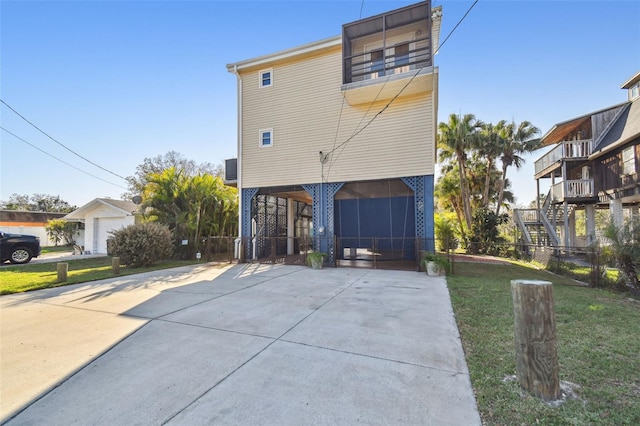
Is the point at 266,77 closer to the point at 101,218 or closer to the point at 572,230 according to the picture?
the point at 101,218

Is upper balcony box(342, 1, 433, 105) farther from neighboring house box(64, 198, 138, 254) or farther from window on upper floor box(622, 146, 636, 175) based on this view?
neighboring house box(64, 198, 138, 254)

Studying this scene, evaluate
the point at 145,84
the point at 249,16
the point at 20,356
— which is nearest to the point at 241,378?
the point at 20,356

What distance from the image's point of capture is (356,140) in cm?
1102

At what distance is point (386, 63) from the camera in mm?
11031

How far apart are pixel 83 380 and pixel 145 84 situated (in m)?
13.3

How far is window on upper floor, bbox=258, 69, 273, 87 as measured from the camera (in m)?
12.5

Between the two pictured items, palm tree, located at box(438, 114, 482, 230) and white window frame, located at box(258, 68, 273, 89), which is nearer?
white window frame, located at box(258, 68, 273, 89)

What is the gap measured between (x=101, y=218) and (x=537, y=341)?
21.6m

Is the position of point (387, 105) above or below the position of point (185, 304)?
above

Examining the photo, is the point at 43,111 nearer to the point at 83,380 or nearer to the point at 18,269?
the point at 18,269

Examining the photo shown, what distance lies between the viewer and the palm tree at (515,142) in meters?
18.1

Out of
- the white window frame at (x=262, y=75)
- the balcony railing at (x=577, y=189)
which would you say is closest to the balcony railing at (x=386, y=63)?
the white window frame at (x=262, y=75)

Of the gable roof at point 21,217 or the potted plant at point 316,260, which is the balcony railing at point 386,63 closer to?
the potted plant at point 316,260

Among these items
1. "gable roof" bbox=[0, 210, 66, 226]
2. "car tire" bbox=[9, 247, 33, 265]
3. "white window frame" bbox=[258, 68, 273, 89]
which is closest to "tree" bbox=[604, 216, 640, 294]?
"white window frame" bbox=[258, 68, 273, 89]
